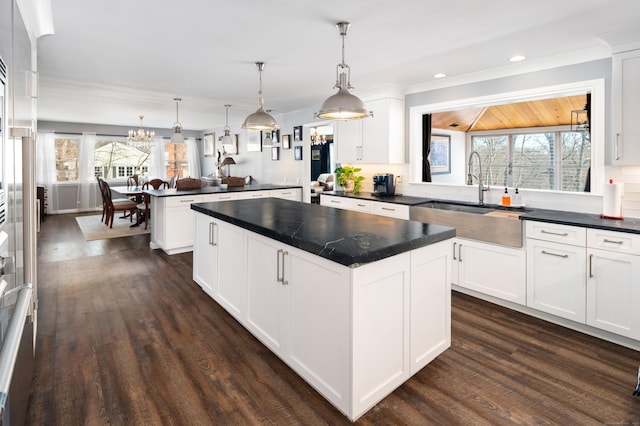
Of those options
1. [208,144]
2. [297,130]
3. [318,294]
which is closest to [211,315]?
[318,294]

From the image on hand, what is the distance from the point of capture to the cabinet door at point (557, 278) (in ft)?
9.45

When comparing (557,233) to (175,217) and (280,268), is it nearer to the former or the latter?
(280,268)

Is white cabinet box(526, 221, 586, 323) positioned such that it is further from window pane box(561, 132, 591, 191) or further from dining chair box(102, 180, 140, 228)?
dining chair box(102, 180, 140, 228)

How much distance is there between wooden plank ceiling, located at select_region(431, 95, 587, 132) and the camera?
18.5 feet

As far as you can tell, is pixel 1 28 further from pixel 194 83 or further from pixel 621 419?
pixel 194 83

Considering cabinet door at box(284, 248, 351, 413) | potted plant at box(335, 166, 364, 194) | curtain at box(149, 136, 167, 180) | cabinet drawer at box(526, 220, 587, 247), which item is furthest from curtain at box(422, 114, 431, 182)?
curtain at box(149, 136, 167, 180)

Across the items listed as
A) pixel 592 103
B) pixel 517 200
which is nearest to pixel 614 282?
pixel 517 200

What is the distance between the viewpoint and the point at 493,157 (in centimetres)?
719

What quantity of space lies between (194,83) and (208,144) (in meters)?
6.38

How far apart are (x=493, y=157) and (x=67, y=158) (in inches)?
412

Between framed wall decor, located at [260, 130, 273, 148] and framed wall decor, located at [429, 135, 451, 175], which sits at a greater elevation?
framed wall decor, located at [260, 130, 273, 148]

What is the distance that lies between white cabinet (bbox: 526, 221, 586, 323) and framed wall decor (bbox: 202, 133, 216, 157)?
909 cm

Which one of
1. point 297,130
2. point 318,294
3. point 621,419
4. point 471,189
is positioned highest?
point 297,130

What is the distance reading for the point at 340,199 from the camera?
5.27 m
